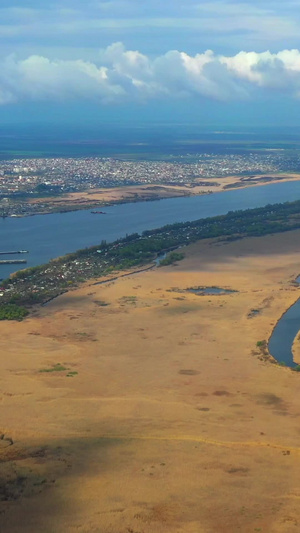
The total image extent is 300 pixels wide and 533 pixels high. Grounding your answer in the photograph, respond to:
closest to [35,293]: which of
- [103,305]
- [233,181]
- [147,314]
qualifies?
[103,305]

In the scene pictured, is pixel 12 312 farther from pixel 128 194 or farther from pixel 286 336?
pixel 128 194

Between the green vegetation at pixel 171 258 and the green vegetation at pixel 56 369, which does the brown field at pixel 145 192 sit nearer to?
the green vegetation at pixel 171 258

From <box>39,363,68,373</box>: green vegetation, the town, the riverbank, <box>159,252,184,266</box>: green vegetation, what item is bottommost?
<box>39,363,68,373</box>: green vegetation

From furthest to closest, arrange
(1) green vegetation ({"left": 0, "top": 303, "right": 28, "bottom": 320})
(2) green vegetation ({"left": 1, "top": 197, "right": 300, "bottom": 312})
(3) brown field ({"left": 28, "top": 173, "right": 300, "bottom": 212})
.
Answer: (3) brown field ({"left": 28, "top": 173, "right": 300, "bottom": 212}), (2) green vegetation ({"left": 1, "top": 197, "right": 300, "bottom": 312}), (1) green vegetation ({"left": 0, "top": 303, "right": 28, "bottom": 320})

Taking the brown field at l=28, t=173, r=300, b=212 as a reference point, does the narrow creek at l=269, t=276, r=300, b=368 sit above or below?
below

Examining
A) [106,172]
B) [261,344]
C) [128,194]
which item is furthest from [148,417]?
[106,172]

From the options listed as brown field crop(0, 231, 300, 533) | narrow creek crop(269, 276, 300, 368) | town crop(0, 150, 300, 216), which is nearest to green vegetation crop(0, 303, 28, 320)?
brown field crop(0, 231, 300, 533)

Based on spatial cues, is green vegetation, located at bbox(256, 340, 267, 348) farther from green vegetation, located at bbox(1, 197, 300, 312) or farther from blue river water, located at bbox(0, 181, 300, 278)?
blue river water, located at bbox(0, 181, 300, 278)

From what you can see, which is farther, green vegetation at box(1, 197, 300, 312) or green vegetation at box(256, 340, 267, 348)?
green vegetation at box(1, 197, 300, 312)
